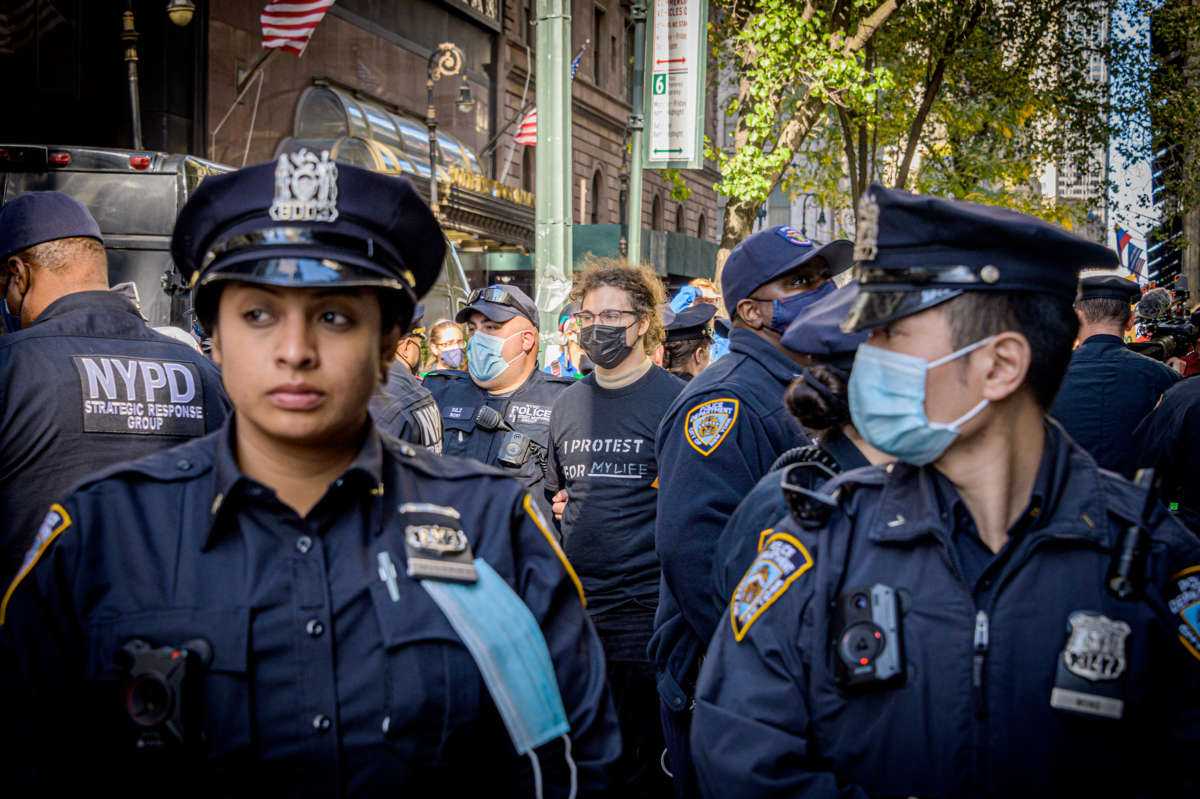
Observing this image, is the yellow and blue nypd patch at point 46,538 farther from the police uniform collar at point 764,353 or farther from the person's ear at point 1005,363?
the police uniform collar at point 764,353

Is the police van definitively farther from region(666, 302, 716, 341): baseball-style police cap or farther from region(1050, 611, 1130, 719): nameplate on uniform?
region(1050, 611, 1130, 719): nameplate on uniform

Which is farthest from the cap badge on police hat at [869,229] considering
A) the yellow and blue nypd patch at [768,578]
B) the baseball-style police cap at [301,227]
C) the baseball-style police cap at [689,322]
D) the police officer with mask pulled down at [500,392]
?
the baseball-style police cap at [689,322]

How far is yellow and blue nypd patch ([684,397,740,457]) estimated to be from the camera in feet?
13.6

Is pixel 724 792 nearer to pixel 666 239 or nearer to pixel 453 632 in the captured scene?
pixel 453 632

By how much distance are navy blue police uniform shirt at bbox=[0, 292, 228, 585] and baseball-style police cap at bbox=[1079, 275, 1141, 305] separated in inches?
191

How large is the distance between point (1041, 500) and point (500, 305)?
214 inches

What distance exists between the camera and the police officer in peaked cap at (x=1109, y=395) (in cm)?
641

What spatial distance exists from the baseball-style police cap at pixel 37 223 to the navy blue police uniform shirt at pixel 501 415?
107 inches

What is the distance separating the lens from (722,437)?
13.6ft

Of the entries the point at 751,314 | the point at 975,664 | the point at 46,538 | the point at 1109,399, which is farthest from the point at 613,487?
the point at 46,538

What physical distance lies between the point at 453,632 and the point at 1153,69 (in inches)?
1007

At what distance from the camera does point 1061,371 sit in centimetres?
250

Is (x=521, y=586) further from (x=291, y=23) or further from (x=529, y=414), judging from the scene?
(x=291, y=23)

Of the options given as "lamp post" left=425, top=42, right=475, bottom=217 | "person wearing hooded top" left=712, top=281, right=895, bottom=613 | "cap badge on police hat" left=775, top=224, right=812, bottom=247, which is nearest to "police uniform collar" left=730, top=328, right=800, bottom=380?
"cap badge on police hat" left=775, top=224, right=812, bottom=247
